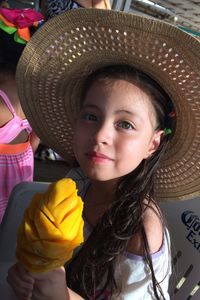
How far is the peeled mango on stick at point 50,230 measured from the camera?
0.77 metres

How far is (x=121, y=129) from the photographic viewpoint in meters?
1.05

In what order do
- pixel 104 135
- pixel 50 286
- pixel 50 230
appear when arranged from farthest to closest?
1. pixel 104 135
2. pixel 50 286
3. pixel 50 230

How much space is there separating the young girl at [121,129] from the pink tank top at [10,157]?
0.38 metres

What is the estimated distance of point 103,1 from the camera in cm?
246

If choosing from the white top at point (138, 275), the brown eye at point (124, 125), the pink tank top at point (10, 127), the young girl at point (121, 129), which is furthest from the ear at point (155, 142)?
the pink tank top at point (10, 127)

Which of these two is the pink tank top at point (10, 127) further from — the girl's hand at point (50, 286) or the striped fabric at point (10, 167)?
the girl's hand at point (50, 286)

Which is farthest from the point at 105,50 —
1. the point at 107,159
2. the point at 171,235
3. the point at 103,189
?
the point at 171,235

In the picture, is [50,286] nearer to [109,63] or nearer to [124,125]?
[124,125]

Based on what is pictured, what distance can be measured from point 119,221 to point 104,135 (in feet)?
1.07

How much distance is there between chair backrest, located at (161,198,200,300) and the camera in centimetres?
134

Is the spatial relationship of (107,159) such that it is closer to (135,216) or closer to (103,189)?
(135,216)

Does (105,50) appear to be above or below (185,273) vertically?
above

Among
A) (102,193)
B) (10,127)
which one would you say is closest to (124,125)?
(102,193)

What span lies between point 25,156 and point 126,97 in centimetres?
90
